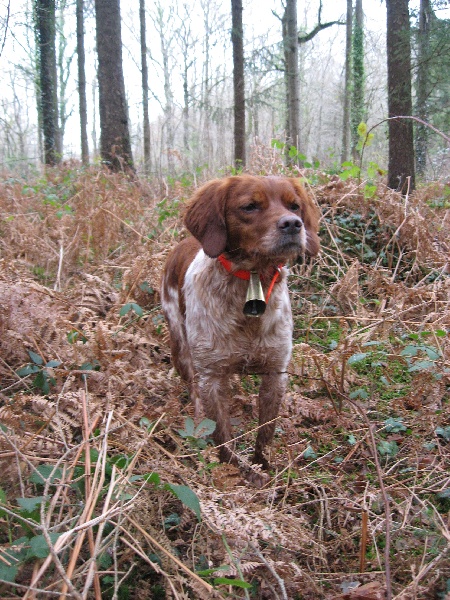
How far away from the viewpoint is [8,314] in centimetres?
311

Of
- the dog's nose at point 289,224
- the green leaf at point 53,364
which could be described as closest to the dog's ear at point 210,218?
the dog's nose at point 289,224

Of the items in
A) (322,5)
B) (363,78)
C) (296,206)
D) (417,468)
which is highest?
(322,5)

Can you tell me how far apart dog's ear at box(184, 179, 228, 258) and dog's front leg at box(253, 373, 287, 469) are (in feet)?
2.64

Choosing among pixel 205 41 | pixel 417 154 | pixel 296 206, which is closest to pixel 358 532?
pixel 296 206

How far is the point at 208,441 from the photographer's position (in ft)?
8.91

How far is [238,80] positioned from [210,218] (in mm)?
10001

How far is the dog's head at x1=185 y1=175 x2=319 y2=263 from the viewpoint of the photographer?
277cm

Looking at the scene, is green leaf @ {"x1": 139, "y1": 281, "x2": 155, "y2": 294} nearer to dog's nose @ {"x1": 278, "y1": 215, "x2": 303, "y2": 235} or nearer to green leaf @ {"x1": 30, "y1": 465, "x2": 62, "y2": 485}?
dog's nose @ {"x1": 278, "y1": 215, "x2": 303, "y2": 235}

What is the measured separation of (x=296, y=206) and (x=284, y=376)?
3.24 ft

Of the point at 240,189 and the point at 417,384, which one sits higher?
the point at 240,189

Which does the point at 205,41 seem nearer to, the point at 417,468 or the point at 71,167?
the point at 71,167

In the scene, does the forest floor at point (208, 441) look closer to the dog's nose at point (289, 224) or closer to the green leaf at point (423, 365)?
the green leaf at point (423, 365)

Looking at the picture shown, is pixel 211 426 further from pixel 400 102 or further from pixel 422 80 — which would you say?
pixel 422 80

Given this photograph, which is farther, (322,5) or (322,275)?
(322,5)
